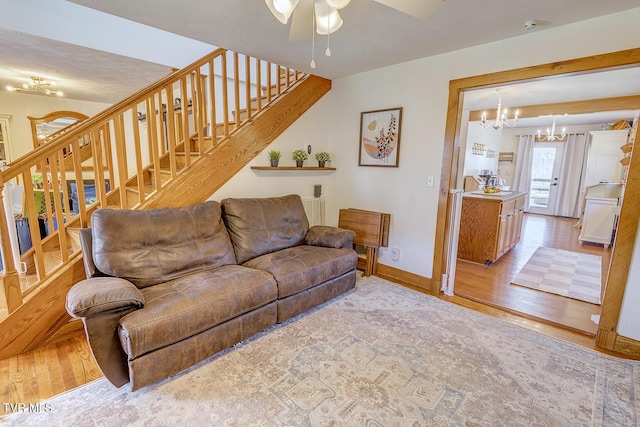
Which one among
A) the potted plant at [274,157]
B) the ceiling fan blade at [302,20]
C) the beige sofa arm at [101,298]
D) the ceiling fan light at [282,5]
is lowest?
the beige sofa arm at [101,298]

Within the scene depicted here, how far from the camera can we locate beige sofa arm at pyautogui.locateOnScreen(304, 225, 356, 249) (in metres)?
3.03

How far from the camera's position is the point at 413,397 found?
1.71 meters

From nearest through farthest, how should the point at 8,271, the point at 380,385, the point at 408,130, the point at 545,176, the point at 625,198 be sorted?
the point at 380,385
the point at 8,271
the point at 625,198
the point at 408,130
the point at 545,176

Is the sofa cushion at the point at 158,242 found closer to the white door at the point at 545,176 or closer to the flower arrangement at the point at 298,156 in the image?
the flower arrangement at the point at 298,156

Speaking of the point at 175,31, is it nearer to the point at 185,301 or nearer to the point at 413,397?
the point at 185,301

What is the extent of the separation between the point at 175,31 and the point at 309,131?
1729 millimetres

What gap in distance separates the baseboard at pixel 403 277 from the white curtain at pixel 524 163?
6582mm

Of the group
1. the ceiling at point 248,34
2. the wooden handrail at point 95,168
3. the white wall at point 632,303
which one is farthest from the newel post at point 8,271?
the white wall at point 632,303

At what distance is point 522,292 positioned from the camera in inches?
124

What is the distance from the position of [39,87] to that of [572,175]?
1104cm

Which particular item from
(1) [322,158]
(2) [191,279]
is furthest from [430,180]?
(2) [191,279]

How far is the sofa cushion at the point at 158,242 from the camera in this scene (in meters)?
2.01

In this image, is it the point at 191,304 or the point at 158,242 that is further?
the point at 158,242

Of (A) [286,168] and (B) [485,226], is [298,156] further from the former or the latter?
(B) [485,226]
